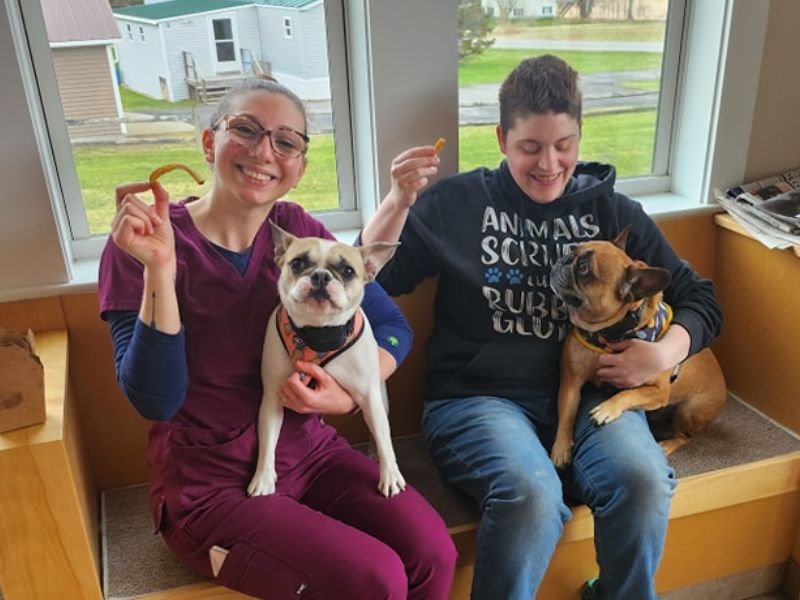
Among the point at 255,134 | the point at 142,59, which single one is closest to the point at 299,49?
the point at 142,59

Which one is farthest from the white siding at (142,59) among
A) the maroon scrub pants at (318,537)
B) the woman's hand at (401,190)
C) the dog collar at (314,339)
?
the maroon scrub pants at (318,537)

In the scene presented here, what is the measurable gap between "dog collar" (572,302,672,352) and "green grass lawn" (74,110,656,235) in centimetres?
57

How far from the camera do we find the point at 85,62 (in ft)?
4.78

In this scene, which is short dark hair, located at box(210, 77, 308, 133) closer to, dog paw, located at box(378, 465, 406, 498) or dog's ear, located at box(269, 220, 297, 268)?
dog's ear, located at box(269, 220, 297, 268)

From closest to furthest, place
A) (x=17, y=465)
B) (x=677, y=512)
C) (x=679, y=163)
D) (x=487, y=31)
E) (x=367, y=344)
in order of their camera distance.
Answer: (x=17, y=465) < (x=367, y=344) < (x=677, y=512) < (x=487, y=31) < (x=679, y=163)

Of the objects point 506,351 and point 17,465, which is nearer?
point 17,465

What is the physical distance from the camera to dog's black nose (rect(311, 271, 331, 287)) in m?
1.00

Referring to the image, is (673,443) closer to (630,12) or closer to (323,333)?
(323,333)

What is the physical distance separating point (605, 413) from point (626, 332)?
0.50 feet

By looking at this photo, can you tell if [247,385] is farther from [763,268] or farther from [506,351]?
[763,268]

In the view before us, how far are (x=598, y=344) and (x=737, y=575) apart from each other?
65cm

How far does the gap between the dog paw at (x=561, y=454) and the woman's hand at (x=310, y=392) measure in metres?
0.43

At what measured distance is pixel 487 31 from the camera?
1663mm

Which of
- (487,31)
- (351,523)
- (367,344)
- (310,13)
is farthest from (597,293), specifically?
(310,13)
